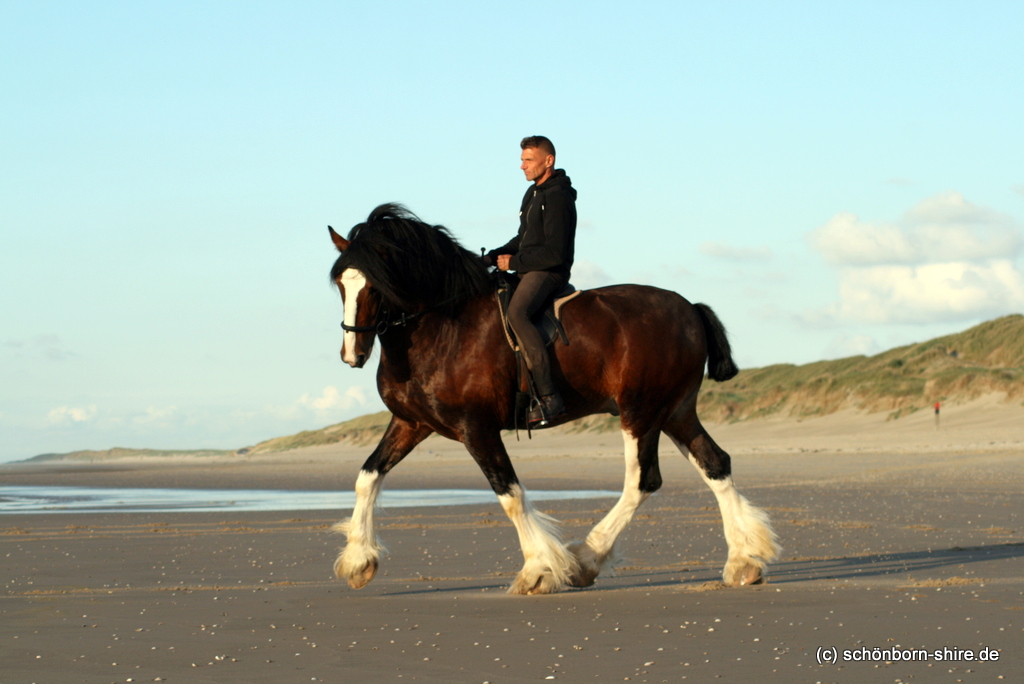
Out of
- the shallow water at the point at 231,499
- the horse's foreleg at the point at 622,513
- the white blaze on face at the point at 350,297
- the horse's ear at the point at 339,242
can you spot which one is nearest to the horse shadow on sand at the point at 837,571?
the horse's foreleg at the point at 622,513

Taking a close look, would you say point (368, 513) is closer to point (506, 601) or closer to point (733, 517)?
point (506, 601)

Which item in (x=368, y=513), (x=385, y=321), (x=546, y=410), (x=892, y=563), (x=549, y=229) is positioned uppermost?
(x=549, y=229)

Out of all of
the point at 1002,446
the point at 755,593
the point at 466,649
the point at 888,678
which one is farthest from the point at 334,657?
the point at 1002,446

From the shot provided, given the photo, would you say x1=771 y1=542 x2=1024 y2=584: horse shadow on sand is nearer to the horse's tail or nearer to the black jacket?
the horse's tail

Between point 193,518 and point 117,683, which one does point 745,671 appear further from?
point 193,518

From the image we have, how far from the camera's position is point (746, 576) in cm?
769

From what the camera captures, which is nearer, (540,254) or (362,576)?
(362,576)

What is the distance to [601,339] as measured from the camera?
784 cm

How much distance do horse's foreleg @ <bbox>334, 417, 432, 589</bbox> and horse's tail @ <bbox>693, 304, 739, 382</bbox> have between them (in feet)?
7.64

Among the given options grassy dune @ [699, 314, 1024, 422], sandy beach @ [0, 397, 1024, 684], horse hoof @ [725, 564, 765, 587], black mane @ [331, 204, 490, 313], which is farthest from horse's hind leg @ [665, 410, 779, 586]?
grassy dune @ [699, 314, 1024, 422]

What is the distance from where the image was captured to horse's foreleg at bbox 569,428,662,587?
7.82 meters

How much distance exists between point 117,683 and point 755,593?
4.18 meters

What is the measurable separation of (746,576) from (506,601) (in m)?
1.84

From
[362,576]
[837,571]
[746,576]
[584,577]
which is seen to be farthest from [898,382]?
[362,576]
